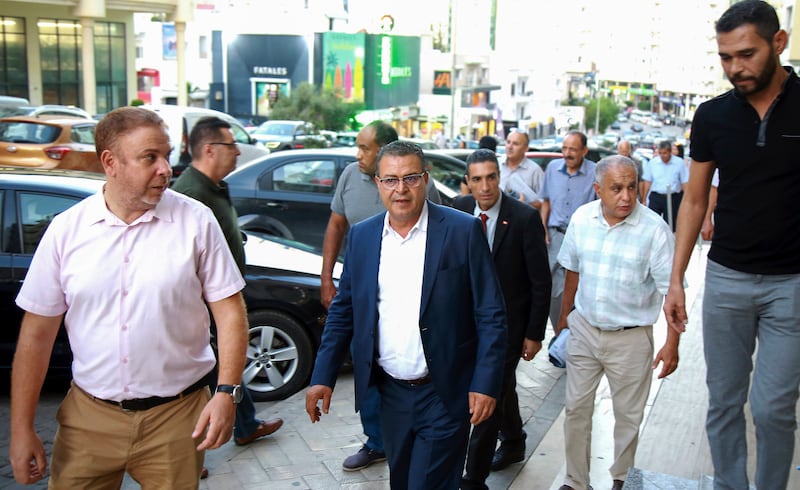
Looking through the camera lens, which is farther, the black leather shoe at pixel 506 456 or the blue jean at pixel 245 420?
the blue jean at pixel 245 420

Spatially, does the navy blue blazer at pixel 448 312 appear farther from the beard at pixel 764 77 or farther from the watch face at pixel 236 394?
the beard at pixel 764 77

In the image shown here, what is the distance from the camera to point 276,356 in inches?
239

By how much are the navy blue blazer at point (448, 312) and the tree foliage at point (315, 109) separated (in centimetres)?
5047

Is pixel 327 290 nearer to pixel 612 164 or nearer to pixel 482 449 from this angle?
pixel 482 449

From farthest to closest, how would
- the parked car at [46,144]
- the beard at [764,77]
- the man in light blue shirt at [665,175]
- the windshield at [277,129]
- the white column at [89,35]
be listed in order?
the windshield at [277,129], the white column at [89,35], the parked car at [46,144], the man in light blue shirt at [665,175], the beard at [764,77]

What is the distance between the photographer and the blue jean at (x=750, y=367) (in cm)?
320

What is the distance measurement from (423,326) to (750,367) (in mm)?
1329

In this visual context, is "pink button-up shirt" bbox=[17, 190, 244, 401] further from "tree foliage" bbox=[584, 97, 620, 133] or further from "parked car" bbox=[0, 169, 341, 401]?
"tree foliage" bbox=[584, 97, 620, 133]

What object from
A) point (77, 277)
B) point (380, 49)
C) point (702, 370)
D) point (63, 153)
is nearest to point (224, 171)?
point (77, 277)

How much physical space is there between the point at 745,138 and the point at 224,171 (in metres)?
2.73

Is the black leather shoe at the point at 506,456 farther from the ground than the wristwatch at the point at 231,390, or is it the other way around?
the wristwatch at the point at 231,390

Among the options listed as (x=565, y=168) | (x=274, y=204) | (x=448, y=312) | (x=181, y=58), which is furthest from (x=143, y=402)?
(x=181, y=58)

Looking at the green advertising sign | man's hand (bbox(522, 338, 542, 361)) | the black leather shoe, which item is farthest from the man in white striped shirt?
the green advertising sign

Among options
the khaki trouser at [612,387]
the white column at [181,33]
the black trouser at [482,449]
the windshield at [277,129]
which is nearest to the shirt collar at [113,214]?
the black trouser at [482,449]
